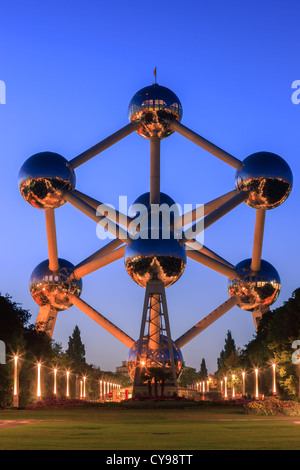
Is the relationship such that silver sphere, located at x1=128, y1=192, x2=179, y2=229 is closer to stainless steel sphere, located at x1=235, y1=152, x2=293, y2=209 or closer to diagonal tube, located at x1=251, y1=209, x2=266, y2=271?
stainless steel sphere, located at x1=235, y1=152, x2=293, y2=209

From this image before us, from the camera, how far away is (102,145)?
5753 centimetres

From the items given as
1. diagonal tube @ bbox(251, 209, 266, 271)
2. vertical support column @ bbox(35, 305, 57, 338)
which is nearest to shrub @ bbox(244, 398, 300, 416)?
diagonal tube @ bbox(251, 209, 266, 271)

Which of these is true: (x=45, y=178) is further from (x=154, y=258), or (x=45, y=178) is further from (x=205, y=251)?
(x=205, y=251)

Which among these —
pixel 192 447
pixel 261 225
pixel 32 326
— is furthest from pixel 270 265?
pixel 192 447

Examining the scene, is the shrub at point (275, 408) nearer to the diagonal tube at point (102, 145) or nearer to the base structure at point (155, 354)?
the base structure at point (155, 354)

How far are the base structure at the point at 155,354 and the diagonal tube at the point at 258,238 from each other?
9960 mm

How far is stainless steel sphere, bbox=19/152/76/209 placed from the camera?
53491 millimetres

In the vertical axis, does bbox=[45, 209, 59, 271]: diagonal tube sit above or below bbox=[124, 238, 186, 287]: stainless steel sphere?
above


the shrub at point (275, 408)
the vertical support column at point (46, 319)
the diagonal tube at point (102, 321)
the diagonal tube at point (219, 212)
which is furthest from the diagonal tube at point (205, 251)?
the shrub at point (275, 408)

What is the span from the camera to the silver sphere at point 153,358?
Result: 5119 centimetres

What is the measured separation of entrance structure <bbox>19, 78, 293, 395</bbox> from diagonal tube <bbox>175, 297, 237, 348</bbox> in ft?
0.28

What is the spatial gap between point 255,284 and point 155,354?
12808mm

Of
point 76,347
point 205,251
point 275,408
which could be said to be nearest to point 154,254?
point 275,408
